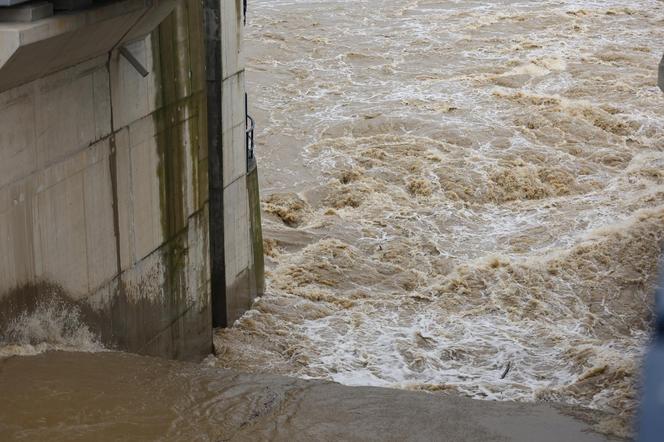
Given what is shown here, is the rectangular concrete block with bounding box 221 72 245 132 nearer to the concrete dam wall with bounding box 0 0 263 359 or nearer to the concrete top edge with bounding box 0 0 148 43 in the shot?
the concrete dam wall with bounding box 0 0 263 359

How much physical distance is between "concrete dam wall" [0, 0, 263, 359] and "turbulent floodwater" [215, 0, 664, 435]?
132 centimetres

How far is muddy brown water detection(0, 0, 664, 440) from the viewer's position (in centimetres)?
1166

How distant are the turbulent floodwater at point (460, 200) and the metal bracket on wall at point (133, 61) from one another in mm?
3679

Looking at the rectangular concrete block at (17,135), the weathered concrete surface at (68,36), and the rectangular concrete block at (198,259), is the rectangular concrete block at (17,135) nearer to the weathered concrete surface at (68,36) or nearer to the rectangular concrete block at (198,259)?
the weathered concrete surface at (68,36)

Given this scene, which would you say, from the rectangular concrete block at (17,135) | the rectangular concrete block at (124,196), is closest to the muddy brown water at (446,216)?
the rectangular concrete block at (124,196)

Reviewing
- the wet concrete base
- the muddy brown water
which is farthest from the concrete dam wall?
the wet concrete base

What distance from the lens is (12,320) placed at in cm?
809

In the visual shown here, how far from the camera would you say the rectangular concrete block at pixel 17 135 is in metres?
7.78

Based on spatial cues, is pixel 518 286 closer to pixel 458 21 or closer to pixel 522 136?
pixel 522 136

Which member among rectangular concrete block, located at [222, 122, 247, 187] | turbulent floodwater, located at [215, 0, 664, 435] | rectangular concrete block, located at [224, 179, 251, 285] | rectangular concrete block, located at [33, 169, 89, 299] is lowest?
turbulent floodwater, located at [215, 0, 664, 435]

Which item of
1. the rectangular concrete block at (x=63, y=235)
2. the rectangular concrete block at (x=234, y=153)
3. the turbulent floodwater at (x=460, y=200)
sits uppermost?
the rectangular concrete block at (x=63, y=235)

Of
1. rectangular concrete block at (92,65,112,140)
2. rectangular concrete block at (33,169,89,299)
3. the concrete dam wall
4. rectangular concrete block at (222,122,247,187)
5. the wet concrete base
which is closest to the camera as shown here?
the wet concrete base

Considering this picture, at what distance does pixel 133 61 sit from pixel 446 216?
27.0 ft

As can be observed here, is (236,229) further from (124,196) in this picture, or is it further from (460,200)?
(460,200)
